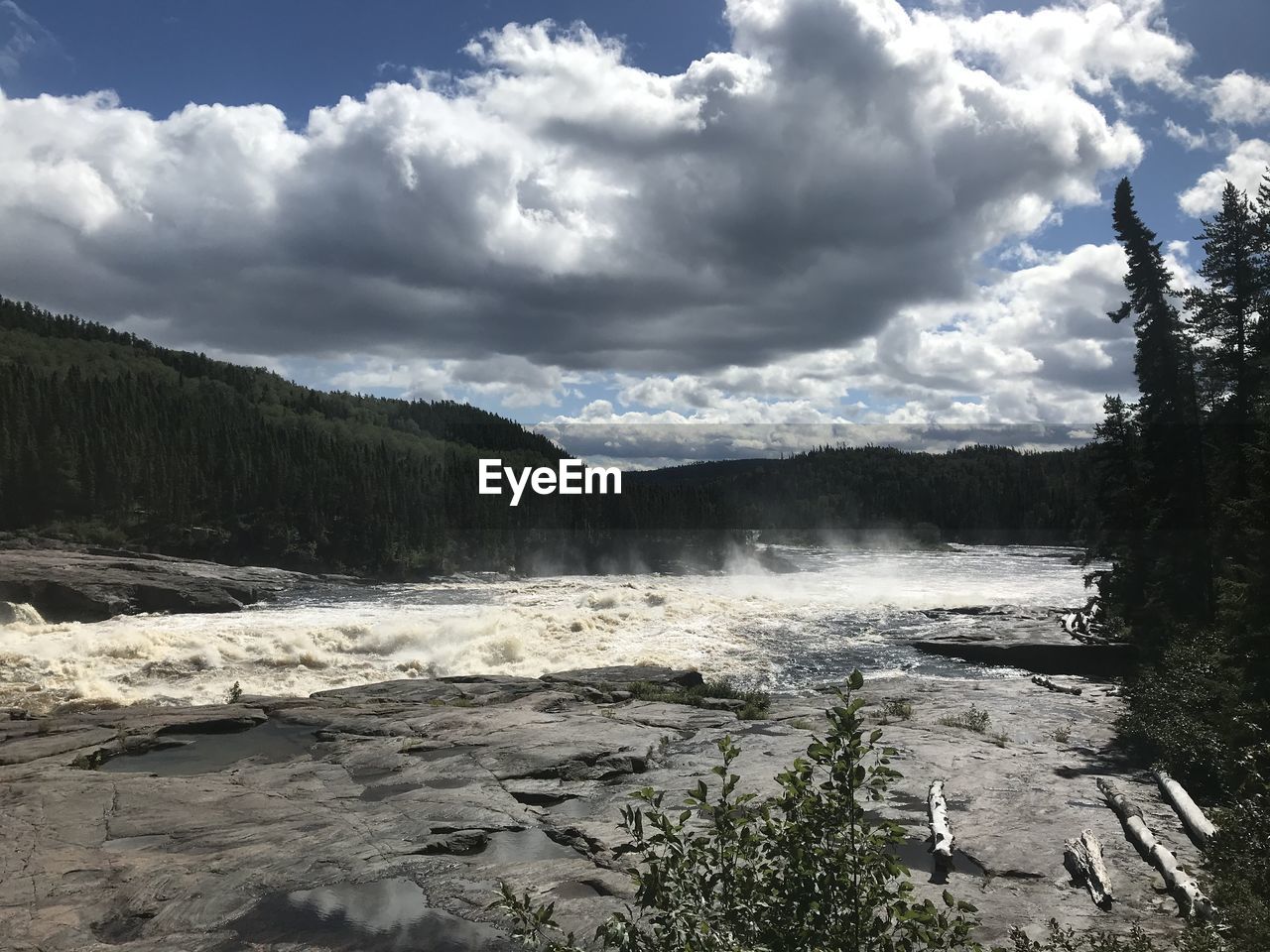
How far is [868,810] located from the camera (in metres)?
13.1

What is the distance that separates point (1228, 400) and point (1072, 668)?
1364 cm

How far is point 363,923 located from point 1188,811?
12.7 metres

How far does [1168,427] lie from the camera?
29203mm

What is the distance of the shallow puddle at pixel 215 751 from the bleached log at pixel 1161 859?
16.3 metres

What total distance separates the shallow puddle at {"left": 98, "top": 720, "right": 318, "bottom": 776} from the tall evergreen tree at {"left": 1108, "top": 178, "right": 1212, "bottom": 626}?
29.6 m

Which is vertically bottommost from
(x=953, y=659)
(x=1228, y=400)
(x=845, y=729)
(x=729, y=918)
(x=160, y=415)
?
(x=953, y=659)

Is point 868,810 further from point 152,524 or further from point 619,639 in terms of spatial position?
point 152,524

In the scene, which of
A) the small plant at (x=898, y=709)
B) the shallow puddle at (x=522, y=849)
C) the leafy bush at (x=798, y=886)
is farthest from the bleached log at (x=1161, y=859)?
the small plant at (x=898, y=709)

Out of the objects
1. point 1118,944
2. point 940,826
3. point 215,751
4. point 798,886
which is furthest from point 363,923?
point 215,751

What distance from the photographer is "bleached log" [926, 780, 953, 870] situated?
11.0 meters

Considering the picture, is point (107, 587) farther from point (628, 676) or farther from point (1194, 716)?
→ point (1194, 716)

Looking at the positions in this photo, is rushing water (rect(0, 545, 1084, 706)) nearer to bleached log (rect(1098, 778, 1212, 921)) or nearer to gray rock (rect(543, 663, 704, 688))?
gray rock (rect(543, 663, 704, 688))

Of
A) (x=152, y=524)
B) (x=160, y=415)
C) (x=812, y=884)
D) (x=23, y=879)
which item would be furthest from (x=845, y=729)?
(x=160, y=415)

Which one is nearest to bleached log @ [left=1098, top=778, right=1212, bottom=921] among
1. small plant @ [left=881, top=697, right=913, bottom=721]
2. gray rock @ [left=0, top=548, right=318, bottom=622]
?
small plant @ [left=881, top=697, right=913, bottom=721]
